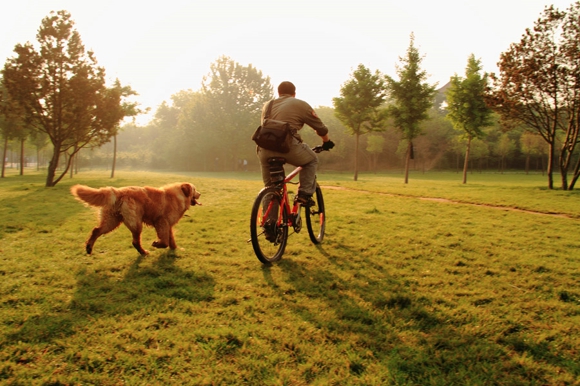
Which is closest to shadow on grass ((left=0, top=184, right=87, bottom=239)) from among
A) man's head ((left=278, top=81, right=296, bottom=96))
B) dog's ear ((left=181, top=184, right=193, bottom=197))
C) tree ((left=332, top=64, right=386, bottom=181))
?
dog's ear ((left=181, top=184, right=193, bottom=197))

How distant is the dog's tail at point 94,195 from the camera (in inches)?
180

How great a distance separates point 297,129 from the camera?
15.9ft

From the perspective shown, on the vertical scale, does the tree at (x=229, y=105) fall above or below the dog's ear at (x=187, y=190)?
above

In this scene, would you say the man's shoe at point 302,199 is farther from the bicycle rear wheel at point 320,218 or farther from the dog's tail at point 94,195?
the dog's tail at point 94,195

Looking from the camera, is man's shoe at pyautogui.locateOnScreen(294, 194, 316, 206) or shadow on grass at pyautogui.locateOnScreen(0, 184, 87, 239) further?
shadow on grass at pyautogui.locateOnScreen(0, 184, 87, 239)

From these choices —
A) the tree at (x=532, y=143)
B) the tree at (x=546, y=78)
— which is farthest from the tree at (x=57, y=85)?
the tree at (x=532, y=143)

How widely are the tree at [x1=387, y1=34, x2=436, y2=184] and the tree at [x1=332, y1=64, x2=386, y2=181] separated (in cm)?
135

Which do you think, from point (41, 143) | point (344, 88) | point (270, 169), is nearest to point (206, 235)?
point (270, 169)

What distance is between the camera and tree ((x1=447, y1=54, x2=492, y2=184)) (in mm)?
23969

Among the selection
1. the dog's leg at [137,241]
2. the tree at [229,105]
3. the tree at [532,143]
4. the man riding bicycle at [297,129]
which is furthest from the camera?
the tree at [229,105]

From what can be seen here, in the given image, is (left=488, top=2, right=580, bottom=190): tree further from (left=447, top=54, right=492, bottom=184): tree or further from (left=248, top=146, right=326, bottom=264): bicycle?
(left=248, top=146, right=326, bottom=264): bicycle

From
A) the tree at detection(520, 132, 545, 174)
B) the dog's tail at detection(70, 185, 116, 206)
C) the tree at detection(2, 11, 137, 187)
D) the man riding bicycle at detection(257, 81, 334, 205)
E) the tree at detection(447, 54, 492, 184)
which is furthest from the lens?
the tree at detection(520, 132, 545, 174)

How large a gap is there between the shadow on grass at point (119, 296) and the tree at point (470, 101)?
2526 centimetres

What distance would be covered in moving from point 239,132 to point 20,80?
36862mm
